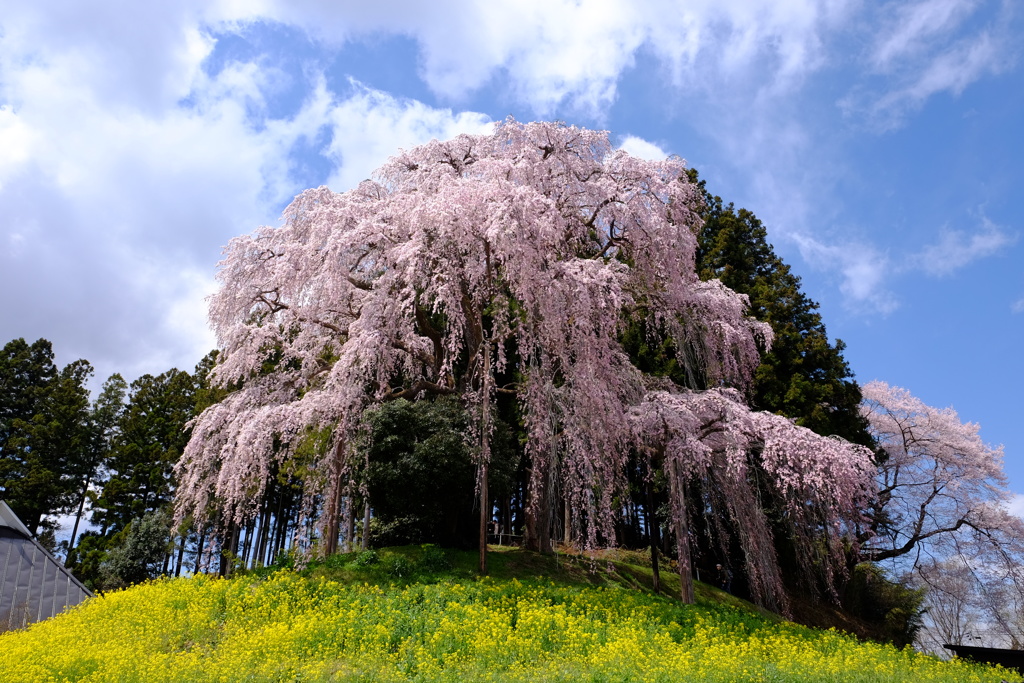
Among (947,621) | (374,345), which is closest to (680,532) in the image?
(374,345)

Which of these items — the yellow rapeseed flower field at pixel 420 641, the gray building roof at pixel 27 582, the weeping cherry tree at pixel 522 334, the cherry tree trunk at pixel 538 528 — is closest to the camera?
the yellow rapeseed flower field at pixel 420 641

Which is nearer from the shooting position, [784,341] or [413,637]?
[413,637]

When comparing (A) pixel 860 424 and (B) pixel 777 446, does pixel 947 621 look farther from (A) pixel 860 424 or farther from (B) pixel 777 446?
(B) pixel 777 446

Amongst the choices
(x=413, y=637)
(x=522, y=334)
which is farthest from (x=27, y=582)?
(x=522, y=334)

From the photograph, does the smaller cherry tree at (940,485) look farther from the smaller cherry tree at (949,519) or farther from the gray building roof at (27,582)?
the gray building roof at (27,582)

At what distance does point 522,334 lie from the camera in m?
11.6

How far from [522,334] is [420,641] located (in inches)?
215

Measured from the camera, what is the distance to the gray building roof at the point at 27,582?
10.9m

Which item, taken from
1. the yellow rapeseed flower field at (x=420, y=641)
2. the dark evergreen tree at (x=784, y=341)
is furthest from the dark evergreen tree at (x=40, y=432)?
the dark evergreen tree at (x=784, y=341)

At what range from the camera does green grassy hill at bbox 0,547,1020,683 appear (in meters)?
7.00

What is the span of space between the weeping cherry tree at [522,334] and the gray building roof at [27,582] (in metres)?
2.44

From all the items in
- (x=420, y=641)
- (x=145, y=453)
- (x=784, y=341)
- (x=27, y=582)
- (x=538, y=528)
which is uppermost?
(x=784, y=341)

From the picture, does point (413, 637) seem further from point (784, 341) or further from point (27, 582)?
point (784, 341)

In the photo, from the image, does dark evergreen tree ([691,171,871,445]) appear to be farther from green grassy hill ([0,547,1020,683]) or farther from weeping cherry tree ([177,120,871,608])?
green grassy hill ([0,547,1020,683])
